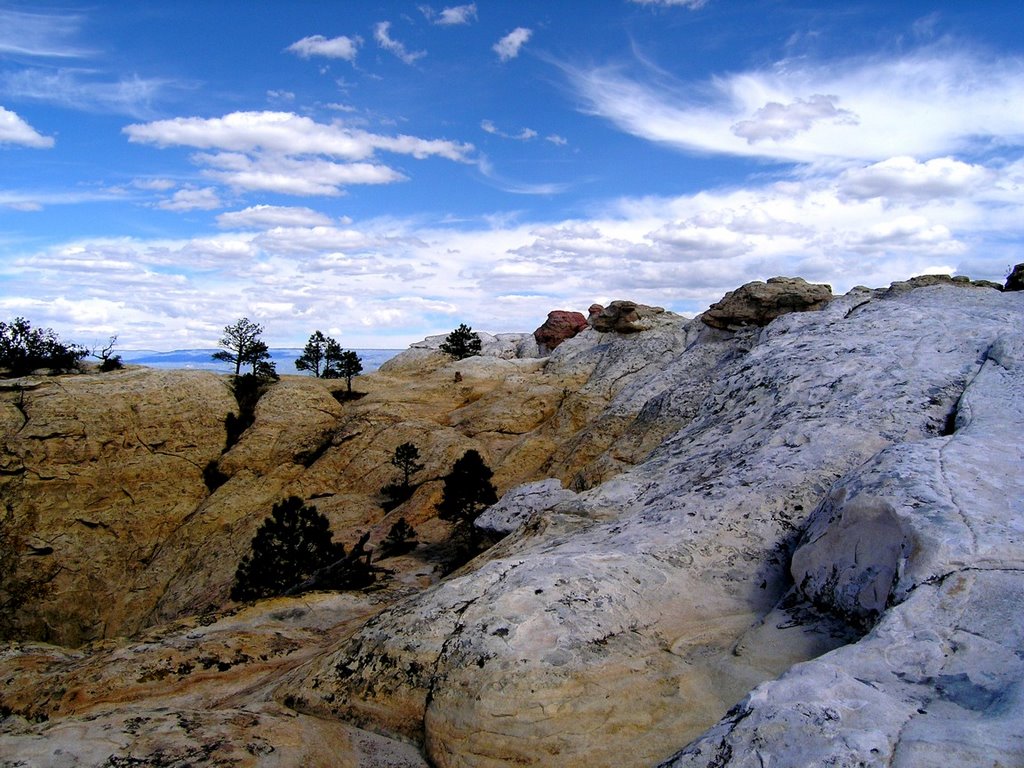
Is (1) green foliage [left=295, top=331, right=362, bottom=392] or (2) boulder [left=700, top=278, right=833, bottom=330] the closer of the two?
(2) boulder [left=700, top=278, right=833, bottom=330]

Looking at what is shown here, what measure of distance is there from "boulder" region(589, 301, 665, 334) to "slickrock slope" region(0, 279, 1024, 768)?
22.5m

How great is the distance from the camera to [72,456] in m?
31.6

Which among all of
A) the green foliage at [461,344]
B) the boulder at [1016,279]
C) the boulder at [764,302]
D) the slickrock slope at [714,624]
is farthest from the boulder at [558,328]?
the slickrock slope at [714,624]

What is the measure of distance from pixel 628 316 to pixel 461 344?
18880mm

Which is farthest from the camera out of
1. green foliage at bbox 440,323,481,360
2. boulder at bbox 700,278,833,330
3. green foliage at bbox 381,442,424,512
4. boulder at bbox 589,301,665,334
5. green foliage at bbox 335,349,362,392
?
green foliage at bbox 440,323,481,360

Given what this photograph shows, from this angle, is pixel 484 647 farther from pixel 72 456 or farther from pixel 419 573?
pixel 72 456

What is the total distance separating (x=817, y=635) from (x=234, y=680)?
7880 millimetres

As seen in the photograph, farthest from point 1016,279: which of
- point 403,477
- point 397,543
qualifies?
point 403,477

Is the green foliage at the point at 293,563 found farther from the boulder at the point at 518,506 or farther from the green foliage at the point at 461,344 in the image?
the green foliage at the point at 461,344

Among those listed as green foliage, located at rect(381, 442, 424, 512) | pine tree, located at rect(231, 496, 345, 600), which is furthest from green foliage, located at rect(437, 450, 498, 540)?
green foliage, located at rect(381, 442, 424, 512)

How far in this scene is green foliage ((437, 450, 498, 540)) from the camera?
2369 centimetres

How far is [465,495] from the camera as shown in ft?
78.3

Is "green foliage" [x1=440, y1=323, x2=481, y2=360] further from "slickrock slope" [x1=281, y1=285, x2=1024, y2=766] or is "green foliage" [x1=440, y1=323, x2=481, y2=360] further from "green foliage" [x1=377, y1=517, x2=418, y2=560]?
"slickrock slope" [x1=281, y1=285, x2=1024, y2=766]

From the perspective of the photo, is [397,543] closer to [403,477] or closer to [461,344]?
[403,477]
